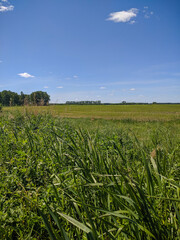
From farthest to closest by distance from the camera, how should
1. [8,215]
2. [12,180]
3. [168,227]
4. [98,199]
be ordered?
[12,180]
[8,215]
[98,199]
[168,227]

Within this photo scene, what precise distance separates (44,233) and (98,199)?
0.73 m

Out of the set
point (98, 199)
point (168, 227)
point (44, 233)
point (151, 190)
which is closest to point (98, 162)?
point (98, 199)

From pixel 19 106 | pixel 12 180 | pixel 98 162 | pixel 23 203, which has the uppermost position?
pixel 19 106

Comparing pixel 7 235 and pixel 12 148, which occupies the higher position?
pixel 12 148

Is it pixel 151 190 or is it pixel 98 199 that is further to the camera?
pixel 98 199

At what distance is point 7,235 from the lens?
5.33 feet

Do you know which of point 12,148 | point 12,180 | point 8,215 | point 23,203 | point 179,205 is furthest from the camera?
point 12,148

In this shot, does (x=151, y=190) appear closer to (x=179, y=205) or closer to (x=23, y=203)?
(x=179, y=205)

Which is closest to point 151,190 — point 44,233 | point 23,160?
point 44,233

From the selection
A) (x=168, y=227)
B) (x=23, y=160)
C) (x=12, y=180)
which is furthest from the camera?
(x=23, y=160)

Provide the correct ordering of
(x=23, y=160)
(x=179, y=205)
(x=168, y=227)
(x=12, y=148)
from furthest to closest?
1. (x=12, y=148)
2. (x=23, y=160)
3. (x=179, y=205)
4. (x=168, y=227)

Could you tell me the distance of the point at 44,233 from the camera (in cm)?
178

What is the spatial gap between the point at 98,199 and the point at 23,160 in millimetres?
1785

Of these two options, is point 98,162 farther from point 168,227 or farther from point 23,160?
point 23,160
